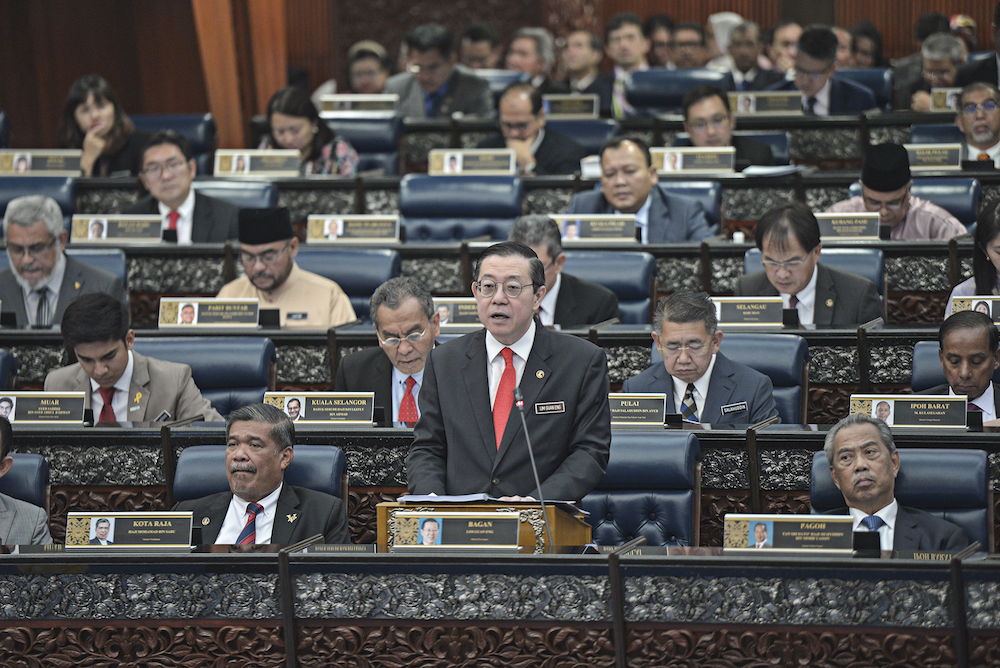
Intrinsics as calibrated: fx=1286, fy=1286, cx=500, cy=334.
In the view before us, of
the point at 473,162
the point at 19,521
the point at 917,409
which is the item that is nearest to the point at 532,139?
the point at 473,162

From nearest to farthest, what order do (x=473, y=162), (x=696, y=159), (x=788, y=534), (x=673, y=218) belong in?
1. (x=788, y=534)
2. (x=673, y=218)
3. (x=696, y=159)
4. (x=473, y=162)

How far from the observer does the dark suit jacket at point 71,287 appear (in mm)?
5105

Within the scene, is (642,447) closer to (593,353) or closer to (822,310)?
(593,353)

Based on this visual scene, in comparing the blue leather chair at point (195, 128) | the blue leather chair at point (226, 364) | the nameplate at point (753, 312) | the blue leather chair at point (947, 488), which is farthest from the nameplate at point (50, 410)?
the blue leather chair at point (195, 128)

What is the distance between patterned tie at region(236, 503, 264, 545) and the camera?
3.47 metres

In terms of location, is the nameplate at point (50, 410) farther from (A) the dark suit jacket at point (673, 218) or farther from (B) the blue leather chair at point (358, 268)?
(A) the dark suit jacket at point (673, 218)

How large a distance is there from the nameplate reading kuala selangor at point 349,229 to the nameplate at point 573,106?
7.38 ft

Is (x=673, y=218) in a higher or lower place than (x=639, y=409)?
higher

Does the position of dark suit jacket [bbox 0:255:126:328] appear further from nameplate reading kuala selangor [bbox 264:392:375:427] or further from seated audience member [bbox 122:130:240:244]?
nameplate reading kuala selangor [bbox 264:392:375:427]

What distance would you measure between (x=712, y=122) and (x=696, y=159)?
0.27m

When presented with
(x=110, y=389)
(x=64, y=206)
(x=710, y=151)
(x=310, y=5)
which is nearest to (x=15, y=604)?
(x=110, y=389)

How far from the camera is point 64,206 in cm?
639

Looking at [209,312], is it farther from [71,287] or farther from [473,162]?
[473,162]

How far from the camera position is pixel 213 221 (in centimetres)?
592
